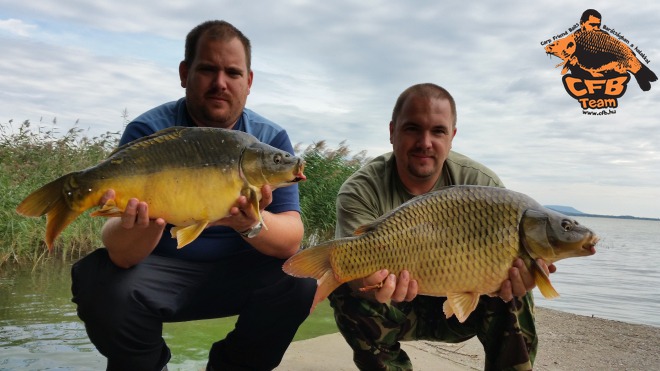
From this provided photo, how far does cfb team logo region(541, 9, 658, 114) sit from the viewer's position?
654cm

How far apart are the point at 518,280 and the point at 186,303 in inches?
47.8

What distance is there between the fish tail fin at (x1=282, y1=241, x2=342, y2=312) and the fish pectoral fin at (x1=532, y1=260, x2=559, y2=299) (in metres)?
0.65

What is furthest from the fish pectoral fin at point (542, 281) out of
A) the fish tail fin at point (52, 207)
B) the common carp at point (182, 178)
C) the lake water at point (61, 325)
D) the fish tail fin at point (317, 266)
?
the lake water at point (61, 325)

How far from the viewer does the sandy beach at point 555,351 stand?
107 inches

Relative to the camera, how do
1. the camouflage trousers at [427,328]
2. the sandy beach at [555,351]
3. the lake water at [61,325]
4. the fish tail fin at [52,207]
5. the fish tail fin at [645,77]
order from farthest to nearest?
the fish tail fin at [645,77], the sandy beach at [555,351], the lake water at [61,325], the camouflage trousers at [427,328], the fish tail fin at [52,207]

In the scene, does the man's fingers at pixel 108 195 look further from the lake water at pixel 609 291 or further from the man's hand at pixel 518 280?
the lake water at pixel 609 291

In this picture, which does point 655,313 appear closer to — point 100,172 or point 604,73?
point 604,73

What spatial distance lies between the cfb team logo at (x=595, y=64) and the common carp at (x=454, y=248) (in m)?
5.08

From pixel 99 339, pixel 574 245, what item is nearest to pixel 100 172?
pixel 99 339

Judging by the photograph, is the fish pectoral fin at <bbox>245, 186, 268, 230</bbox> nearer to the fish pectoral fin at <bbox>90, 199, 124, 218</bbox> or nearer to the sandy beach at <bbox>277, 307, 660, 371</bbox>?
the fish pectoral fin at <bbox>90, 199, 124, 218</bbox>

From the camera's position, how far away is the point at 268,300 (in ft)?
7.07

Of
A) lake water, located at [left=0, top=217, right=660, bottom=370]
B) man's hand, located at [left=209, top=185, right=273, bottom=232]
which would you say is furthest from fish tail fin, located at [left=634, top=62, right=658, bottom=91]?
man's hand, located at [left=209, top=185, right=273, bottom=232]

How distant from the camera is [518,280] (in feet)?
6.05

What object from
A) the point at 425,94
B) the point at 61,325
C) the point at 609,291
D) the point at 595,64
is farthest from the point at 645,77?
the point at 61,325
